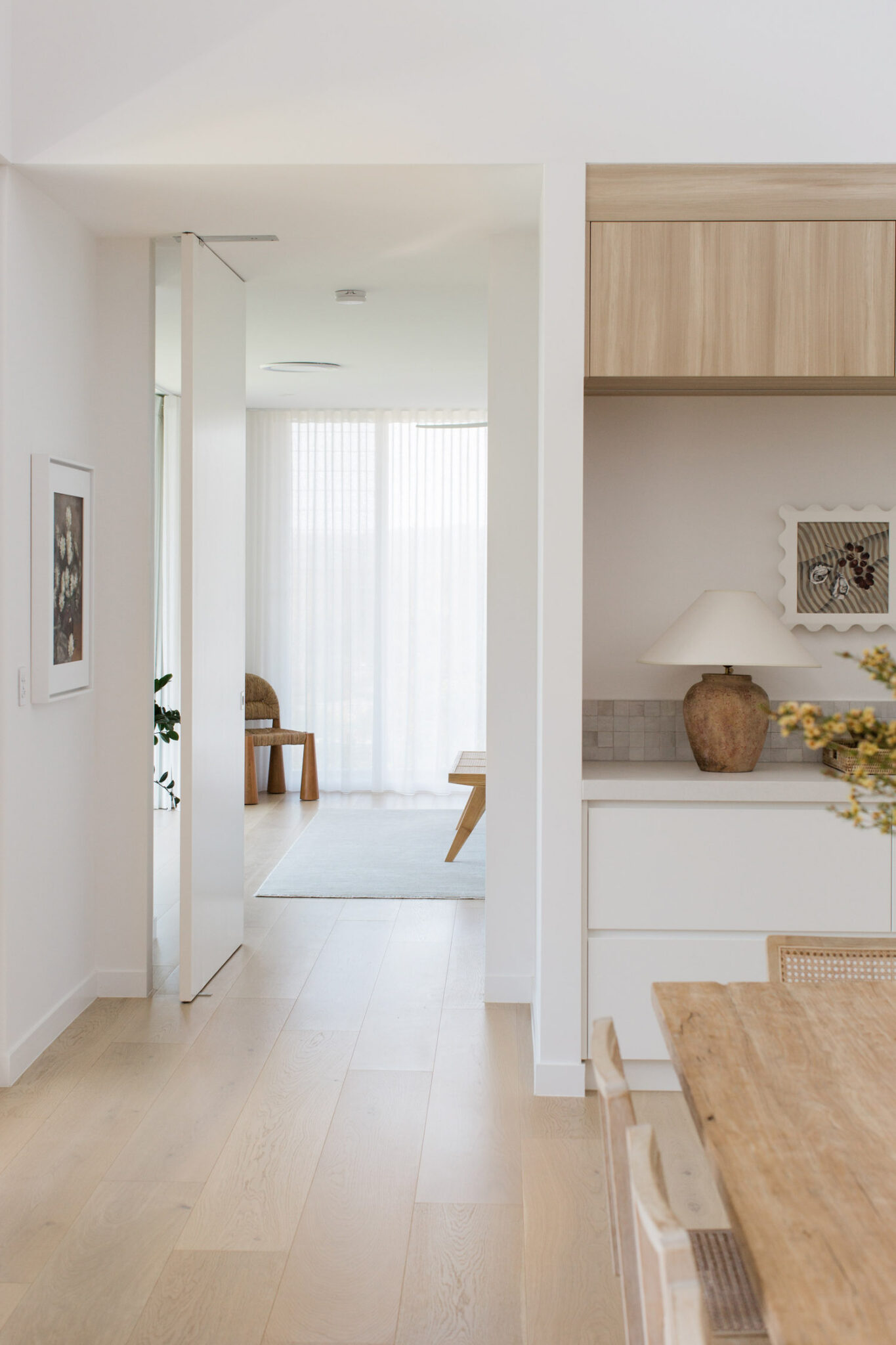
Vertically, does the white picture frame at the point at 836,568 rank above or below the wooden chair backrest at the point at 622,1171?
above

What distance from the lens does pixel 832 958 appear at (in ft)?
7.14

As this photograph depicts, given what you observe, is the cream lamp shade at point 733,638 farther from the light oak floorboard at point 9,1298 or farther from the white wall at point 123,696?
the light oak floorboard at point 9,1298

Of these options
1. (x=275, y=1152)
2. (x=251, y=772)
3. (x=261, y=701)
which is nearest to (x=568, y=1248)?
(x=275, y=1152)

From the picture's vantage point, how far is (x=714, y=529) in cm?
374

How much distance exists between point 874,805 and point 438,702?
5164 mm

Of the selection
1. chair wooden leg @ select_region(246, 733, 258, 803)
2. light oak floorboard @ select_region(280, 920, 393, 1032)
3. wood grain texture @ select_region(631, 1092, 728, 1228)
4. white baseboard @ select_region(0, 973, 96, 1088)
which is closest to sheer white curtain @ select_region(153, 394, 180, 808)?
chair wooden leg @ select_region(246, 733, 258, 803)

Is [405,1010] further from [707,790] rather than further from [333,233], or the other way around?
[333,233]

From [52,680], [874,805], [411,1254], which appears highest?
[52,680]

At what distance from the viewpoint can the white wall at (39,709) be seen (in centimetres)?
320

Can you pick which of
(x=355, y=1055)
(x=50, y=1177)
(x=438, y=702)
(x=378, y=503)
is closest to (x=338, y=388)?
(x=378, y=503)

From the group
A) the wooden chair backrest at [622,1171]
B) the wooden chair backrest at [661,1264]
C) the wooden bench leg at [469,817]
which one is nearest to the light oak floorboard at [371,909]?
the wooden bench leg at [469,817]

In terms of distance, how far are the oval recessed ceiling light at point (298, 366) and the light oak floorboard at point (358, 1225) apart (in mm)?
4274

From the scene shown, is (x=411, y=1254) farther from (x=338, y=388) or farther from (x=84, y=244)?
(x=338, y=388)

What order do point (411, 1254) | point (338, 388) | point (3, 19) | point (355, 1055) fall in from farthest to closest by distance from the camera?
point (338, 388), point (355, 1055), point (3, 19), point (411, 1254)
